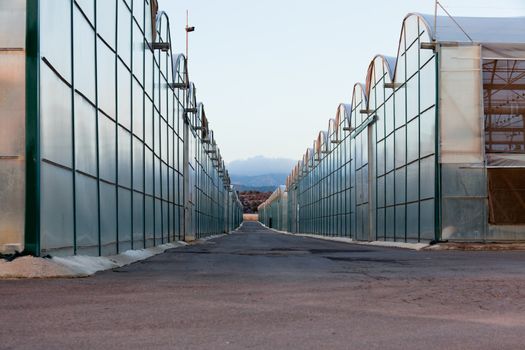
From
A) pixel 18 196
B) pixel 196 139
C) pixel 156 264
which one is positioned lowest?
pixel 156 264

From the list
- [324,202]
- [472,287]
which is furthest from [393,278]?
[324,202]

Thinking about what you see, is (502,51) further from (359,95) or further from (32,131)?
(32,131)

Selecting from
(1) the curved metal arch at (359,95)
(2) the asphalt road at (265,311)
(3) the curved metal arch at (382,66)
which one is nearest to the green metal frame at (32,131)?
(2) the asphalt road at (265,311)

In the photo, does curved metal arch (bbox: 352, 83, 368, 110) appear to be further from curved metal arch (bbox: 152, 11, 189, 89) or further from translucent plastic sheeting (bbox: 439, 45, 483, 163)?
translucent plastic sheeting (bbox: 439, 45, 483, 163)

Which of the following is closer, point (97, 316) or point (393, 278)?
point (97, 316)

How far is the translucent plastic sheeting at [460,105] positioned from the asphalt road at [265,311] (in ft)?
39.0

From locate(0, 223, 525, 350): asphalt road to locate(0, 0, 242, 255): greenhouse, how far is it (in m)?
1.48

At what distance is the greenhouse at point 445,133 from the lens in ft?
73.6

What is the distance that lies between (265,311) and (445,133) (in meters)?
17.2

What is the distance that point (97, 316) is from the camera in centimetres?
643

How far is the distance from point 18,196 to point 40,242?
2.60 feet

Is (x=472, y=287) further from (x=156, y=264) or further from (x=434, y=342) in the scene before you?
(x=156, y=264)

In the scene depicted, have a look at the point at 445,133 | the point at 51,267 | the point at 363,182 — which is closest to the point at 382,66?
the point at 363,182

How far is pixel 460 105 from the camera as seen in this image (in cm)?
2266
